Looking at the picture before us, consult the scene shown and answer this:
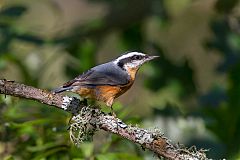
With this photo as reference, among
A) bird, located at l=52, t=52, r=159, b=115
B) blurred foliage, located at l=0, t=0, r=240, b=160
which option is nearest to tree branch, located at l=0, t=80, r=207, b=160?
bird, located at l=52, t=52, r=159, b=115

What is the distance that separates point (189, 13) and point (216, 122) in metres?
3.70

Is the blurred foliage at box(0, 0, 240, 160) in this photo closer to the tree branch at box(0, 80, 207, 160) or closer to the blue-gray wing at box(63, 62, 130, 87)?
the blue-gray wing at box(63, 62, 130, 87)

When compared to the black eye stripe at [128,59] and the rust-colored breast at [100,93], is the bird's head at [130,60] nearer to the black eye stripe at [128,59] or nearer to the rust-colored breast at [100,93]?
the black eye stripe at [128,59]

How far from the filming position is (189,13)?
792cm

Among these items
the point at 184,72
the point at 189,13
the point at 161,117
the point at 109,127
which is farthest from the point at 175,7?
the point at 109,127

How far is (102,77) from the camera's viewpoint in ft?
10.9

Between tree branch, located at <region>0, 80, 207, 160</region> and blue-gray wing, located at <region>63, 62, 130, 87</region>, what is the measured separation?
39 cm

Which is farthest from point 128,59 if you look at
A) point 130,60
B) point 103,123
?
point 103,123

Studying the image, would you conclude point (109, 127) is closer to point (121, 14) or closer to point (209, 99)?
point (209, 99)

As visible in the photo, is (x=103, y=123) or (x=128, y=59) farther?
(x=128, y=59)

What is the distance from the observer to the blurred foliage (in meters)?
3.54

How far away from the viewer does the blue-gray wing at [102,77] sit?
3275mm

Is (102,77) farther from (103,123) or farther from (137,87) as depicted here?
(137,87)

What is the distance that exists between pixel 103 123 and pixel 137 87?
14.9 ft
